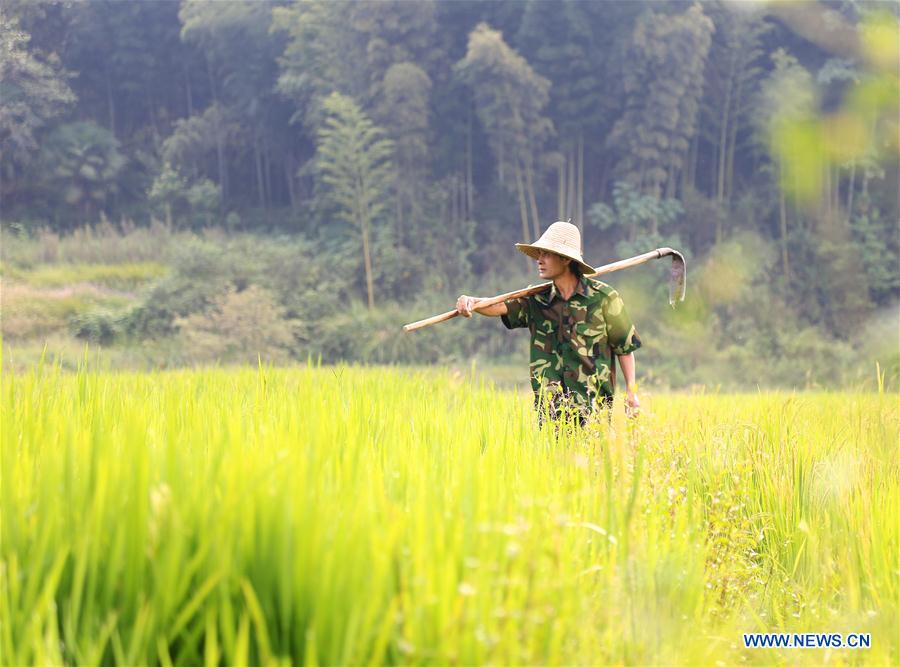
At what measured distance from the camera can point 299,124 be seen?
34.6m

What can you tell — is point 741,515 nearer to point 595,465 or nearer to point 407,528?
point 595,465

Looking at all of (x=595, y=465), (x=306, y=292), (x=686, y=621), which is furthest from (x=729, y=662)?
(x=306, y=292)

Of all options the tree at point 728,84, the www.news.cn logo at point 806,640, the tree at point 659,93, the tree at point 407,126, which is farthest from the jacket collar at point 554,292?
the tree at point 728,84

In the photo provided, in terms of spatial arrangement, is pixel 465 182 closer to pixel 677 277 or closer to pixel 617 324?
pixel 677 277

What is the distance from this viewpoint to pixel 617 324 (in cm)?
455

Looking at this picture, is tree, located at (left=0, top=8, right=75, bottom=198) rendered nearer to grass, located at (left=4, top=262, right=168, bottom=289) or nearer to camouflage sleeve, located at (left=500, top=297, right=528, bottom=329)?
grass, located at (left=4, top=262, right=168, bottom=289)

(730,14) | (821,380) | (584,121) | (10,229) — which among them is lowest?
(821,380)

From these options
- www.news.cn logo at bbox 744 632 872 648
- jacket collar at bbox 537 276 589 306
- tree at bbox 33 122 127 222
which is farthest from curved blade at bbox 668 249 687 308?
tree at bbox 33 122 127 222

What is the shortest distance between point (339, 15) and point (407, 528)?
31.0 metres

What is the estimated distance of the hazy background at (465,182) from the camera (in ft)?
77.7

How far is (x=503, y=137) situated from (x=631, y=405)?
25.5 metres

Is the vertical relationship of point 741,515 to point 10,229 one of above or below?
below

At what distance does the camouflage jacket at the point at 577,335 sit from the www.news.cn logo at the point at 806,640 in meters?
1.95

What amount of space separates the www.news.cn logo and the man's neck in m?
2.17
